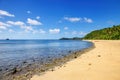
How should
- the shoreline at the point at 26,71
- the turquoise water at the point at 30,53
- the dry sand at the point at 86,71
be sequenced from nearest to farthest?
1. the dry sand at the point at 86,71
2. the shoreline at the point at 26,71
3. the turquoise water at the point at 30,53

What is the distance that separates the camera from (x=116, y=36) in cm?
10925

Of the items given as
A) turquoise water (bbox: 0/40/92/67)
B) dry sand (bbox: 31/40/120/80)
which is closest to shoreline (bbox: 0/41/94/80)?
dry sand (bbox: 31/40/120/80)

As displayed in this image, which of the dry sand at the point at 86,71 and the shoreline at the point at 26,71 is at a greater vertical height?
the dry sand at the point at 86,71

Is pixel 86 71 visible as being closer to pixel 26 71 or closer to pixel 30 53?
pixel 26 71

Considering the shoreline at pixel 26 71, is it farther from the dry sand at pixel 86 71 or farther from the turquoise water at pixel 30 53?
the turquoise water at pixel 30 53

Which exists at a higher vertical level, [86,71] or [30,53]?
[86,71]

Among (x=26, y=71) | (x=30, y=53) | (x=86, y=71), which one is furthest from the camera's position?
(x=30, y=53)

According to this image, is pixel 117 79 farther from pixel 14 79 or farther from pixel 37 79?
pixel 14 79

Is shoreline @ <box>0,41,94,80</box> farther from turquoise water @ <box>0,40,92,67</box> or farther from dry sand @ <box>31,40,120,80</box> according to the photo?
turquoise water @ <box>0,40,92,67</box>

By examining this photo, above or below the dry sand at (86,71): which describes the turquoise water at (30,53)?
below

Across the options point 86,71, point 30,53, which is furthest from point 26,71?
point 30,53

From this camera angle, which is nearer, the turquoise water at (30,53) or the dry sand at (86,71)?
the dry sand at (86,71)

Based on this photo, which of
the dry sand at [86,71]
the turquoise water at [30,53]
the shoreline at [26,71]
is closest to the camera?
the dry sand at [86,71]

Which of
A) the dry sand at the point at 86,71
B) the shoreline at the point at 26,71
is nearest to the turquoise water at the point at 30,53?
the shoreline at the point at 26,71
